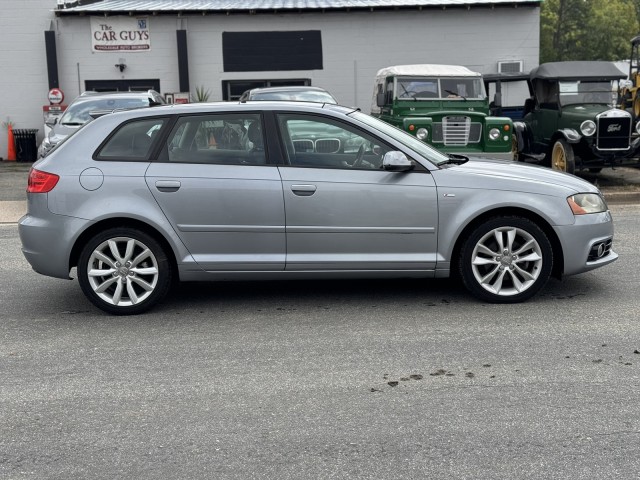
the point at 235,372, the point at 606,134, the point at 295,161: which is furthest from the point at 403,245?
the point at 606,134

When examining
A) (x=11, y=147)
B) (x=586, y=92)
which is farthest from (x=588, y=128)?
(x=11, y=147)

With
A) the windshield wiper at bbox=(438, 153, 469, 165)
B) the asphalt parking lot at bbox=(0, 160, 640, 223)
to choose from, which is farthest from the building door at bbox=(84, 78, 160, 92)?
the windshield wiper at bbox=(438, 153, 469, 165)

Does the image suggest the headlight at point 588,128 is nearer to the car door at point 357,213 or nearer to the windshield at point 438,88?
the windshield at point 438,88

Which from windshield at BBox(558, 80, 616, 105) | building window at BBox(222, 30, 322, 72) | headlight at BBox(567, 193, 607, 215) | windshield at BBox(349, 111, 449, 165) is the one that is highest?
building window at BBox(222, 30, 322, 72)

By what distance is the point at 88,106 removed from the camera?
627 inches

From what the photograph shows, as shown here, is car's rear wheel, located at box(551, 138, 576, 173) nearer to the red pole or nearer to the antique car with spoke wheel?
the antique car with spoke wheel

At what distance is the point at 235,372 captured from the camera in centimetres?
523

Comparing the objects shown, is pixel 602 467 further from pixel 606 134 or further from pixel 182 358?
pixel 606 134

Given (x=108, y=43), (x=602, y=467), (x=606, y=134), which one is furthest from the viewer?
(x=108, y=43)

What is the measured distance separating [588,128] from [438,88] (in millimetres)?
2670

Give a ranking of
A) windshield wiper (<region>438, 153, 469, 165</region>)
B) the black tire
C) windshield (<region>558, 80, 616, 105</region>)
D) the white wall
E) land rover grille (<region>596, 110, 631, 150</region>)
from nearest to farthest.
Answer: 1. the black tire
2. windshield wiper (<region>438, 153, 469, 165</region>)
3. land rover grille (<region>596, 110, 631, 150</region>)
4. windshield (<region>558, 80, 616, 105</region>)
5. the white wall

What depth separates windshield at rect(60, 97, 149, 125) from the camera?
1549 centimetres

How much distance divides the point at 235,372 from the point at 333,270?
5.21 ft

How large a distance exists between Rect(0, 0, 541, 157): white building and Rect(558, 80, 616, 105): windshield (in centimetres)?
851
